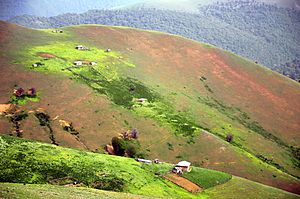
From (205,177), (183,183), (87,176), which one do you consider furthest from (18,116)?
(205,177)

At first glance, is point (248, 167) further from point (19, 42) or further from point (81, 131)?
point (19, 42)

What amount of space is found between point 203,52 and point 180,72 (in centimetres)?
1768

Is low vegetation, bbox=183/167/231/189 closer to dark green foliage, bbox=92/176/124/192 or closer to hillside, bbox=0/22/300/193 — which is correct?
hillside, bbox=0/22/300/193

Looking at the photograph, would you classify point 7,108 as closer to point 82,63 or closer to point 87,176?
point 82,63

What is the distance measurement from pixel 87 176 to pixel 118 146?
1849 centimetres

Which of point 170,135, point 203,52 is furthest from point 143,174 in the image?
point 203,52

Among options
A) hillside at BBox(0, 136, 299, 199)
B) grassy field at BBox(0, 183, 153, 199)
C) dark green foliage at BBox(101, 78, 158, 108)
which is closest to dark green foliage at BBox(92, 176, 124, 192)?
hillside at BBox(0, 136, 299, 199)

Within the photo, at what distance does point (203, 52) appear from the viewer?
110 m

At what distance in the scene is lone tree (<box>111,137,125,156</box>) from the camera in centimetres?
5297

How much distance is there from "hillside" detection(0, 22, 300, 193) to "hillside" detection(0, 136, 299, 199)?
12.7 meters

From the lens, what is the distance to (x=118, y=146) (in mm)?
53250

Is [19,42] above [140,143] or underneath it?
above

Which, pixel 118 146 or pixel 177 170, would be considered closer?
pixel 177 170

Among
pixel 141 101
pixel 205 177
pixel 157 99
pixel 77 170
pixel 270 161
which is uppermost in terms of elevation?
pixel 77 170
